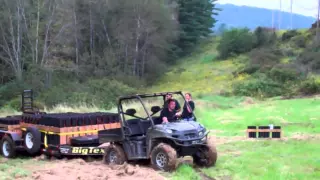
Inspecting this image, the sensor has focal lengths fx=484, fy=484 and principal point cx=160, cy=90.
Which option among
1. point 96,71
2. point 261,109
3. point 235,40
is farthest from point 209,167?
point 235,40

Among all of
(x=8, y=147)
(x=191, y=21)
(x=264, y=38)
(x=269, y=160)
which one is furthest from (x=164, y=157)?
(x=191, y=21)

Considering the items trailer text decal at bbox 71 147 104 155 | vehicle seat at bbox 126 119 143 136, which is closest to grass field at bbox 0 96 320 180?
trailer text decal at bbox 71 147 104 155

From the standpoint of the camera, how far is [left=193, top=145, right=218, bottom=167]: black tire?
1153cm

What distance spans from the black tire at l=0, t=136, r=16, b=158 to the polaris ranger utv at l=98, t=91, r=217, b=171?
3.70 metres

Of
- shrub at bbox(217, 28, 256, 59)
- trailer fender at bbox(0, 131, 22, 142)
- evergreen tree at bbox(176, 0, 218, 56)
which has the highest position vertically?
evergreen tree at bbox(176, 0, 218, 56)

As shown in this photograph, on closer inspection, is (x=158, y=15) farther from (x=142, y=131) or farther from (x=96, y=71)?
(x=142, y=131)

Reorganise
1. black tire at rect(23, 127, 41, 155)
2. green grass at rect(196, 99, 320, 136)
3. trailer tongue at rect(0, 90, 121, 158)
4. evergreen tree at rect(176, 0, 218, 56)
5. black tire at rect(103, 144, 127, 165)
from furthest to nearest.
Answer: evergreen tree at rect(176, 0, 218, 56), green grass at rect(196, 99, 320, 136), black tire at rect(23, 127, 41, 155), trailer tongue at rect(0, 90, 121, 158), black tire at rect(103, 144, 127, 165)

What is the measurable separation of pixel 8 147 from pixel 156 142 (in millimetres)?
5675

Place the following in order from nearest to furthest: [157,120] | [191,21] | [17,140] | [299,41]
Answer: [157,120]
[17,140]
[299,41]
[191,21]

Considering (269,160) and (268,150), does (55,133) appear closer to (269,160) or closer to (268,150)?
(269,160)

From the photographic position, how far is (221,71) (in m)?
59.0

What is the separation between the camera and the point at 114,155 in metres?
12.1

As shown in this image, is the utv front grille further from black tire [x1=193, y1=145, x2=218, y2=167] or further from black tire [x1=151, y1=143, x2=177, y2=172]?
black tire [x1=193, y1=145, x2=218, y2=167]

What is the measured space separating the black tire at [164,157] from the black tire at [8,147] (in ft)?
17.6
